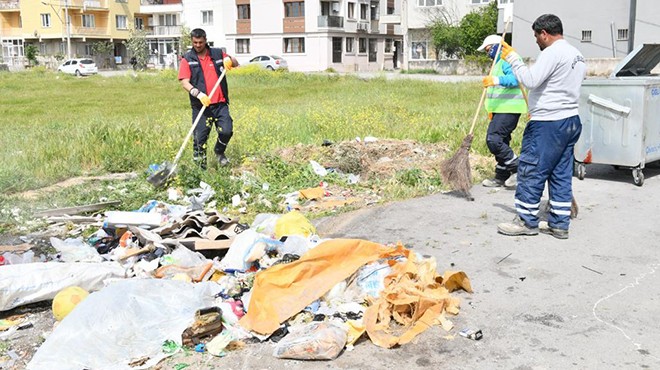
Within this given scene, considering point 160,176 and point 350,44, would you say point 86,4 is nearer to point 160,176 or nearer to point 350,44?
point 350,44

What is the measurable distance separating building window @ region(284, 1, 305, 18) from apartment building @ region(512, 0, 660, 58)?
21371 millimetres

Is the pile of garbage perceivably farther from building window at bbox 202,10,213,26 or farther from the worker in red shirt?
building window at bbox 202,10,213,26

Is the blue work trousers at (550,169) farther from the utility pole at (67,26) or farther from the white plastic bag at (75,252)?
the utility pole at (67,26)

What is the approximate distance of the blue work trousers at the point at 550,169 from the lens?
5707mm

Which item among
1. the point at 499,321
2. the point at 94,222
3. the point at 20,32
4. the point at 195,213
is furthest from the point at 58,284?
the point at 20,32

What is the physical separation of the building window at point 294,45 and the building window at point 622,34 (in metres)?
26.4

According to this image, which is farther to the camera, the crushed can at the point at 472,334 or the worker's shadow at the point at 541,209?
the worker's shadow at the point at 541,209

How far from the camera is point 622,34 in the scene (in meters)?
34.0

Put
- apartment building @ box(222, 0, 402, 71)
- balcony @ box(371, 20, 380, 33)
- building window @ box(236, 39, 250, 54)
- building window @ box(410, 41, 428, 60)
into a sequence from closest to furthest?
building window @ box(410, 41, 428, 60), apartment building @ box(222, 0, 402, 71), building window @ box(236, 39, 250, 54), balcony @ box(371, 20, 380, 33)

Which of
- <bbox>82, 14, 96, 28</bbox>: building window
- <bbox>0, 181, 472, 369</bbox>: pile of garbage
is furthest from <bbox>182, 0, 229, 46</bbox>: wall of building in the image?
<bbox>0, 181, 472, 369</bbox>: pile of garbage

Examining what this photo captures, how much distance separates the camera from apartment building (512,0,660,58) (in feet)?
104

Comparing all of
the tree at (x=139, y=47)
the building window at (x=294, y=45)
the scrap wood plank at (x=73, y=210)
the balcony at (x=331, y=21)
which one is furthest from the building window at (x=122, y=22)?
the scrap wood plank at (x=73, y=210)

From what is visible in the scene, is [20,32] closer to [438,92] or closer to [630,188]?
[438,92]

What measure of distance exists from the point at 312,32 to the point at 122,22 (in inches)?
1036
